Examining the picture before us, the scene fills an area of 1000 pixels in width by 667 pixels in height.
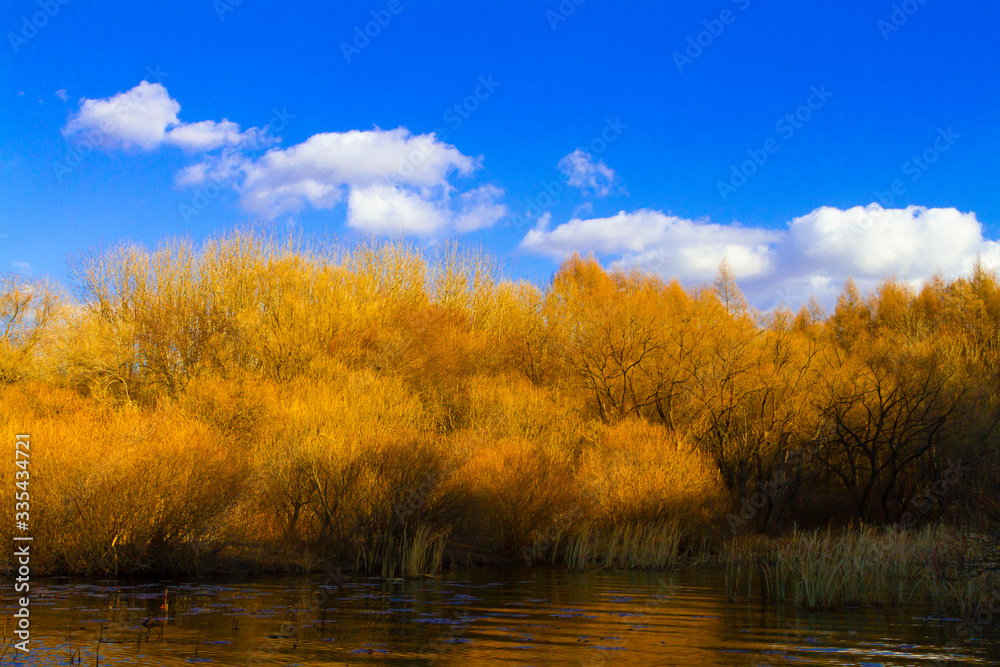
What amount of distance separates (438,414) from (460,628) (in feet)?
74.7

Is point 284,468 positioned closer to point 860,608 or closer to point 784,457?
point 860,608

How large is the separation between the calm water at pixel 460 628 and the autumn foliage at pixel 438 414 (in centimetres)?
286

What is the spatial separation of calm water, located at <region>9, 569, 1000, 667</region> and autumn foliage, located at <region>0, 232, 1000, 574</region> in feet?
9.37

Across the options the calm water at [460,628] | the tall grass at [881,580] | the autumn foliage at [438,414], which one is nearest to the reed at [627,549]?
the autumn foliage at [438,414]

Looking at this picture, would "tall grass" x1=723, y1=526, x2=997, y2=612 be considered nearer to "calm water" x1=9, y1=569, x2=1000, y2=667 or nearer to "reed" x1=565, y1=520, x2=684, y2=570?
"calm water" x1=9, y1=569, x2=1000, y2=667

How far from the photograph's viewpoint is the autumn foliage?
1975 cm

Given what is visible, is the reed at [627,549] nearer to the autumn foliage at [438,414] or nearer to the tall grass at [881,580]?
the autumn foliage at [438,414]

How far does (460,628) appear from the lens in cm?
1249

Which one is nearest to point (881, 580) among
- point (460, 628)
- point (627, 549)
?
point (627, 549)

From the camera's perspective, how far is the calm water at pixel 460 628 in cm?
1028

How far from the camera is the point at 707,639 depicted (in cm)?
1173

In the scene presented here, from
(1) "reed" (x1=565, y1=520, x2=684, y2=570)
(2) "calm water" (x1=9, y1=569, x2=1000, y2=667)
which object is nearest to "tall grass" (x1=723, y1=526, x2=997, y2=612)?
(2) "calm water" (x1=9, y1=569, x2=1000, y2=667)

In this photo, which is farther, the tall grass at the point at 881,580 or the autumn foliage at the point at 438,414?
the autumn foliage at the point at 438,414

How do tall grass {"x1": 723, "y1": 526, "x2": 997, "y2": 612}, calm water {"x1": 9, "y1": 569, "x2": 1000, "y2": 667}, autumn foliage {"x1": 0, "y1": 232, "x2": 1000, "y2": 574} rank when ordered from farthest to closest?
1. autumn foliage {"x1": 0, "y1": 232, "x2": 1000, "y2": 574}
2. tall grass {"x1": 723, "y1": 526, "x2": 997, "y2": 612}
3. calm water {"x1": 9, "y1": 569, "x2": 1000, "y2": 667}
